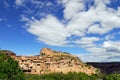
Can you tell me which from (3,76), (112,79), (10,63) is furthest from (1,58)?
(112,79)

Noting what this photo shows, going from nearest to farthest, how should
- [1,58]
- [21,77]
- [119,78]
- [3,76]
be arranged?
1. [3,76]
2. [21,77]
3. [1,58]
4. [119,78]

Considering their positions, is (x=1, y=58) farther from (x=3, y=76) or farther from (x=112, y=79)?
(x=112, y=79)

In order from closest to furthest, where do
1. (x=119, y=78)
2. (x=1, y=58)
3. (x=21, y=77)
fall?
(x=21, y=77) → (x=1, y=58) → (x=119, y=78)

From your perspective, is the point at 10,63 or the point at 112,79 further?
the point at 112,79

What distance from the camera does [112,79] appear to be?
156 meters

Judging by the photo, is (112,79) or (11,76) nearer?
(11,76)

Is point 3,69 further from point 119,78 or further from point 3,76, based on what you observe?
point 119,78

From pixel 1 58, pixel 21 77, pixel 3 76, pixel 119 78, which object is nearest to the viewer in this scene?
pixel 3 76

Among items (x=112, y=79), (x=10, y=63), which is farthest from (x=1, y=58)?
(x=112, y=79)

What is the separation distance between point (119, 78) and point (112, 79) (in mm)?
4514

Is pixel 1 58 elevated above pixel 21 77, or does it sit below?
above

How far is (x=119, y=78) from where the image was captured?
153 meters

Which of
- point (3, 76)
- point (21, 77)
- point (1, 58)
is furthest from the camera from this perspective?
point (1, 58)

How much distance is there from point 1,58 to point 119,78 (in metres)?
72.8
